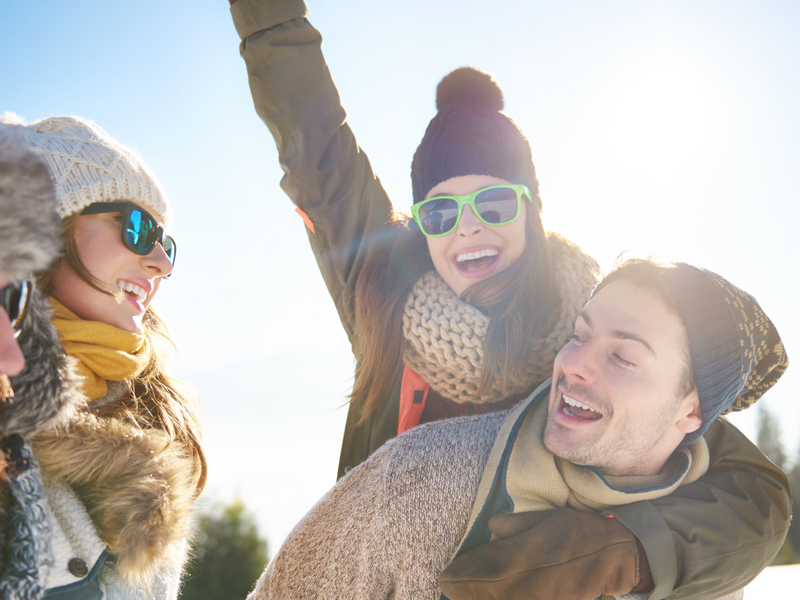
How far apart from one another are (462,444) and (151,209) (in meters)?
1.35

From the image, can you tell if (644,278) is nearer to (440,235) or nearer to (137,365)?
(440,235)

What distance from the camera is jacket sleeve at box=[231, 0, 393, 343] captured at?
237 cm

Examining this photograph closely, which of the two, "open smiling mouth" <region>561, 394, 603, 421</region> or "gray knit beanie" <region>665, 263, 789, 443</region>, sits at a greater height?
"gray knit beanie" <region>665, 263, 789, 443</region>

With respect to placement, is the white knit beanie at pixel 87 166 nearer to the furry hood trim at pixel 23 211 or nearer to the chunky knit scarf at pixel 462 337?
the furry hood trim at pixel 23 211

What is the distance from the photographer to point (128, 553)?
62.9 inches

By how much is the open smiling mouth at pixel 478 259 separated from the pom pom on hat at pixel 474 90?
0.67 m

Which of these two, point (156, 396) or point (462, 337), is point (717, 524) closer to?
point (462, 337)

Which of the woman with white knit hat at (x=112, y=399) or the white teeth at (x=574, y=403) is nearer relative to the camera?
the woman with white knit hat at (x=112, y=399)

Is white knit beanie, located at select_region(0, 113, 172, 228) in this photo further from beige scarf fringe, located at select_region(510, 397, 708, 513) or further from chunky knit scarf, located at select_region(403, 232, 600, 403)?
beige scarf fringe, located at select_region(510, 397, 708, 513)

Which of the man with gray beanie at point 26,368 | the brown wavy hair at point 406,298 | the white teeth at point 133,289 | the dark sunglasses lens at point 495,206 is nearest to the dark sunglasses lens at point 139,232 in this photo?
the white teeth at point 133,289

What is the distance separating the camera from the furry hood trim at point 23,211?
1.14 metres

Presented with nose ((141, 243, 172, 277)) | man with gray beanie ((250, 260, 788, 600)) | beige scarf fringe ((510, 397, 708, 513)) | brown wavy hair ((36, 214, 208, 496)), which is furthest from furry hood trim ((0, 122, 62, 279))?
beige scarf fringe ((510, 397, 708, 513))

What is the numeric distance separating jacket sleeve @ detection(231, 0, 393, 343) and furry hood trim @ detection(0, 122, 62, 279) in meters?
1.33

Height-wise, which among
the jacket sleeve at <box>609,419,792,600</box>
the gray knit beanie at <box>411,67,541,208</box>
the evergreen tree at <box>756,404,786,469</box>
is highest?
the gray knit beanie at <box>411,67,541,208</box>
